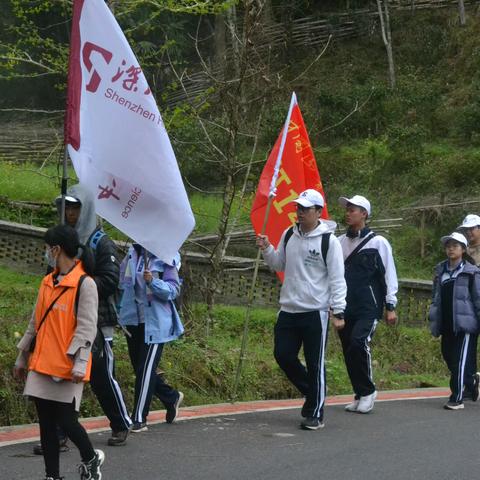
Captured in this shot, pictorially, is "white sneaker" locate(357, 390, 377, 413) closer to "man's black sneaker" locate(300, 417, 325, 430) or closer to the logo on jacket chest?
"man's black sneaker" locate(300, 417, 325, 430)

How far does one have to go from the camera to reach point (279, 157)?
10414mm

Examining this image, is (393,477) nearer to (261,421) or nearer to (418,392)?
(261,421)

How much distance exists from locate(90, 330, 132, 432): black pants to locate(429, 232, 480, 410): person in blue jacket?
393cm

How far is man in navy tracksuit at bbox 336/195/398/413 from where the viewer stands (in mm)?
10102

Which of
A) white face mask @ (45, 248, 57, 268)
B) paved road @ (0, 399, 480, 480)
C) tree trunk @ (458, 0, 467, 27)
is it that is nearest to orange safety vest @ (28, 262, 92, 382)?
white face mask @ (45, 248, 57, 268)

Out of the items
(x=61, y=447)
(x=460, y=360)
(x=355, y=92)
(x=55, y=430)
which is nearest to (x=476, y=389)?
(x=460, y=360)

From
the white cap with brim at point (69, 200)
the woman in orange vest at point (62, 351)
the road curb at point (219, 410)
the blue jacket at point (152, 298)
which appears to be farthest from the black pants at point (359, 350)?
the woman in orange vest at point (62, 351)

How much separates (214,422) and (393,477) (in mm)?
2198

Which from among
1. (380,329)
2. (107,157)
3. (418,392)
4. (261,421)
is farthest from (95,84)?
(380,329)

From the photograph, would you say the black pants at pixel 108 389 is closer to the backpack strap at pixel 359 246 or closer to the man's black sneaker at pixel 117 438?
the man's black sneaker at pixel 117 438

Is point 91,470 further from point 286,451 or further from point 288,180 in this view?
point 288,180

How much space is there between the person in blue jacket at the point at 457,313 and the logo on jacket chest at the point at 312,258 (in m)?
2.16

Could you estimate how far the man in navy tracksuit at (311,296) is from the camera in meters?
9.24

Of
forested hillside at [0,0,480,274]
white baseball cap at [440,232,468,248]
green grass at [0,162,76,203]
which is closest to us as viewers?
white baseball cap at [440,232,468,248]
